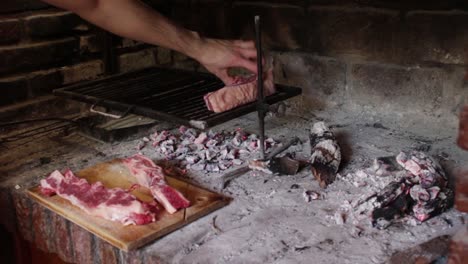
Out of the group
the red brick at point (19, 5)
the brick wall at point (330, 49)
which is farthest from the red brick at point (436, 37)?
the red brick at point (19, 5)

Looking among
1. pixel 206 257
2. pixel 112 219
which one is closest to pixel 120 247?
pixel 112 219

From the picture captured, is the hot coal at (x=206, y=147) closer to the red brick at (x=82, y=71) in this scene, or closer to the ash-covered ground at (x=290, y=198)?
the ash-covered ground at (x=290, y=198)

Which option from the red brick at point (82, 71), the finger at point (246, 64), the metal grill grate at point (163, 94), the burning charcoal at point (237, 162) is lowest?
the burning charcoal at point (237, 162)

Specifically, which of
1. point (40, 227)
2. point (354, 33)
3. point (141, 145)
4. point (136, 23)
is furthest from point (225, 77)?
point (40, 227)

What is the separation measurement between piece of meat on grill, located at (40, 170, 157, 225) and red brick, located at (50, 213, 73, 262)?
84 mm

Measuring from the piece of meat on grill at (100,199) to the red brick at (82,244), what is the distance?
74 millimetres

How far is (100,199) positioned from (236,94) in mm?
683

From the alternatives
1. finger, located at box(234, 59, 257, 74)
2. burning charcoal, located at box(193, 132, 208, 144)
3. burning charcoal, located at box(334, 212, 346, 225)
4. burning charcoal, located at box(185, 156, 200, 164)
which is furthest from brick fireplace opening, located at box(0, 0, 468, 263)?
finger, located at box(234, 59, 257, 74)

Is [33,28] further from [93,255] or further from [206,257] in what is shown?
[206,257]

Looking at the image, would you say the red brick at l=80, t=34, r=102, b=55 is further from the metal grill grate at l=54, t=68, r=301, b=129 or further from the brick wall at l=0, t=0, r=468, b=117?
the metal grill grate at l=54, t=68, r=301, b=129

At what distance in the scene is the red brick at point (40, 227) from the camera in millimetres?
2104

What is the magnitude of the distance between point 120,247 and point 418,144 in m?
1.51

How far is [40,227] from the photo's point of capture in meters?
2.14

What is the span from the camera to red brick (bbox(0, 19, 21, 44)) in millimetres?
2623
